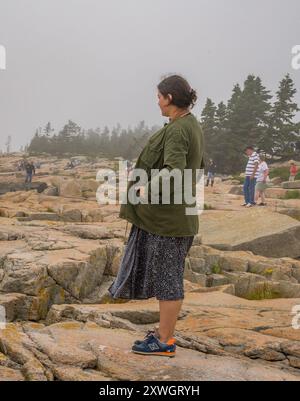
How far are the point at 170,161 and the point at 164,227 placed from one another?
46 centimetres

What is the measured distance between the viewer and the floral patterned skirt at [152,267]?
11.0 ft

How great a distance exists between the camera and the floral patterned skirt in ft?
11.0

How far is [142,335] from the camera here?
414cm

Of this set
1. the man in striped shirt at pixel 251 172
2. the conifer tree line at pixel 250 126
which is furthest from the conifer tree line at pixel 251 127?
the man in striped shirt at pixel 251 172

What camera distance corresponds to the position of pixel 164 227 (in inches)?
130

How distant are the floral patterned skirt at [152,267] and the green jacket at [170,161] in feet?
0.30

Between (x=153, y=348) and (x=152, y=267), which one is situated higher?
(x=152, y=267)

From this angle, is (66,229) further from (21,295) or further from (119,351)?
(119,351)

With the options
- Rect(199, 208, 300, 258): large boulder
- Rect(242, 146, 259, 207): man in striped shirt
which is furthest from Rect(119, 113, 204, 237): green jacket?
Rect(242, 146, 259, 207): man in striped shirt

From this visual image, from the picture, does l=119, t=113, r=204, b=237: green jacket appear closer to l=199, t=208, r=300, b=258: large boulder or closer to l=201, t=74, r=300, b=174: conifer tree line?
l=199, t=208, r=300, b=258: large boulder

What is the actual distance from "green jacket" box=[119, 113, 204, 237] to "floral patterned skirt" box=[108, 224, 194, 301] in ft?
0.30

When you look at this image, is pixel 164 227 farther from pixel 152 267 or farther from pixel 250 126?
pixel 250 126

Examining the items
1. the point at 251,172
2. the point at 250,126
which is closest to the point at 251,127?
the point at 250,126

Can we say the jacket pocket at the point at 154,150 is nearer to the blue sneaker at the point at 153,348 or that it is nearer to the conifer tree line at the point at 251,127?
the blue sneaker at the point at 153,348
